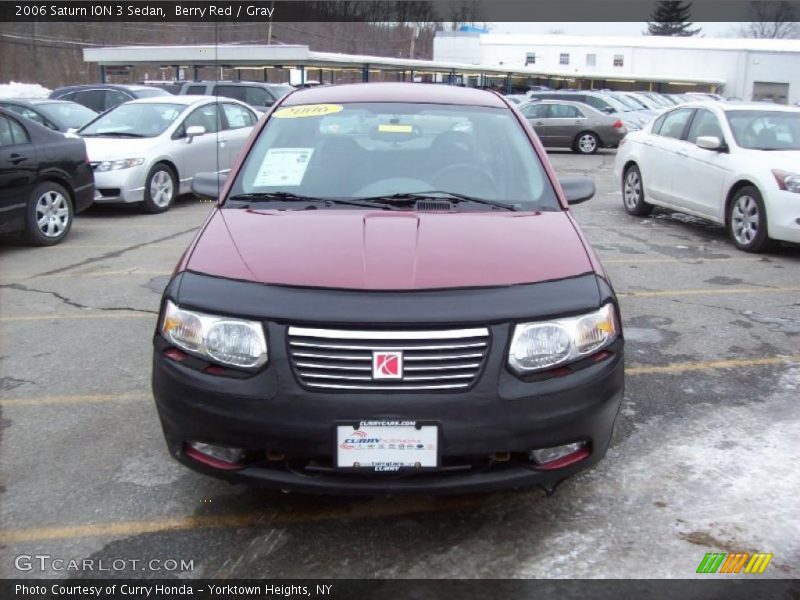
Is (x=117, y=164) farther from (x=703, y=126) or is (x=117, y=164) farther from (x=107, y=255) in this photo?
(x=703, y=126)

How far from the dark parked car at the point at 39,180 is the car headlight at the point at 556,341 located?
21.7 ft

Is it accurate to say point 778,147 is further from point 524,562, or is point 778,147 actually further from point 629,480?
point 524,562

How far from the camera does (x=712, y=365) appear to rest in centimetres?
A: 482

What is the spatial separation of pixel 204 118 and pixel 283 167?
8372mm

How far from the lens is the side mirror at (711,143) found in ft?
27.3

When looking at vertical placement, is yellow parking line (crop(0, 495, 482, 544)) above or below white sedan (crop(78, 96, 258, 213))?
below

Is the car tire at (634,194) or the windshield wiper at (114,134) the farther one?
the windshield wiper at (114,134)

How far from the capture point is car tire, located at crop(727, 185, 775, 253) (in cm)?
783

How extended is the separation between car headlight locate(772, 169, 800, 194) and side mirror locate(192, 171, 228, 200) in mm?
5817

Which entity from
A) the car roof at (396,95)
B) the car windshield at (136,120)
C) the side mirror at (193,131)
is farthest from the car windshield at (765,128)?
Answer: the car windshield at (136,120)

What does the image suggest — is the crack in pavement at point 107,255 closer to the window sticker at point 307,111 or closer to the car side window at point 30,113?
the window sticker at point 307,111

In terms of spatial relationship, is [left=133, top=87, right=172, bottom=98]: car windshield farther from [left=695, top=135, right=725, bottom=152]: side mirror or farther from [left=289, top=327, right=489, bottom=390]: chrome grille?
[left=289, top=327, right=489, bottom=390]: chrome grille

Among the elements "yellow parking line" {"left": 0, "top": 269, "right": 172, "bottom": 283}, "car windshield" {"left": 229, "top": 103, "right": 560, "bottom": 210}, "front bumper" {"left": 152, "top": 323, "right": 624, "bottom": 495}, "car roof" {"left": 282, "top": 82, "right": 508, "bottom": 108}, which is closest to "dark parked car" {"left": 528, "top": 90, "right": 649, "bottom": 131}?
"yellow parking line" {"left": 0, "top": 269, "right": 172, "bottom": 283}

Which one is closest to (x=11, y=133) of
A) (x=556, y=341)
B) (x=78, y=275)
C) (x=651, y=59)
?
(x=78, y=275)
